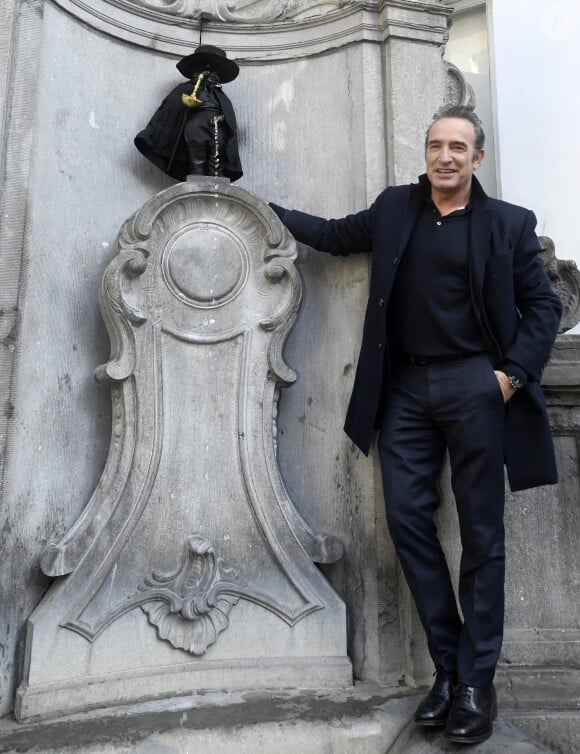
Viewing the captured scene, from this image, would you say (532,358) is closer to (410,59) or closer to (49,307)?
(410,59)

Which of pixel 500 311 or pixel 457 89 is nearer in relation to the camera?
pixel 500 311

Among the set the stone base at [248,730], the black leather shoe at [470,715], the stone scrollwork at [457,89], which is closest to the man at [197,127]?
the stone scrollwork at [457,89]

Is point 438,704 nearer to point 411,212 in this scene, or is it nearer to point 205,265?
point 411,212

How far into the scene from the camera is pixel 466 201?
250 cm

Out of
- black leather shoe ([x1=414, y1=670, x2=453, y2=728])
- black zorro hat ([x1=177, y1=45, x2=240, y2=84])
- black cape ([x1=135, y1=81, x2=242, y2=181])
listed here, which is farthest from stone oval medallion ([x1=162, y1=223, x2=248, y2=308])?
black leather shoe ([x1=414, y1=670, x2=453, y2=728])

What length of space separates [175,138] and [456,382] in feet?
4.67

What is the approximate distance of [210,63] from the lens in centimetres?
306

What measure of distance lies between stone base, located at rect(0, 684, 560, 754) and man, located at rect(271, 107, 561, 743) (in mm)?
126

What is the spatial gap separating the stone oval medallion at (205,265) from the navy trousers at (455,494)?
2.31 ft

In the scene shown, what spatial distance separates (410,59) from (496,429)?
155cm

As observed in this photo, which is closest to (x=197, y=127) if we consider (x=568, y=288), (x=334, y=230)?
(x=334, y=230)

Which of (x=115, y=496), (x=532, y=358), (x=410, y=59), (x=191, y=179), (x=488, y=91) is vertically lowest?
(x=115, y=496)

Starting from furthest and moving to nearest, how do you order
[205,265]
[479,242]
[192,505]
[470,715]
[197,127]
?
[197,127]
[205,265]
[192,505]
[479,242]
[470,715]

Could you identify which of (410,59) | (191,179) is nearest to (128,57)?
(191,179)
